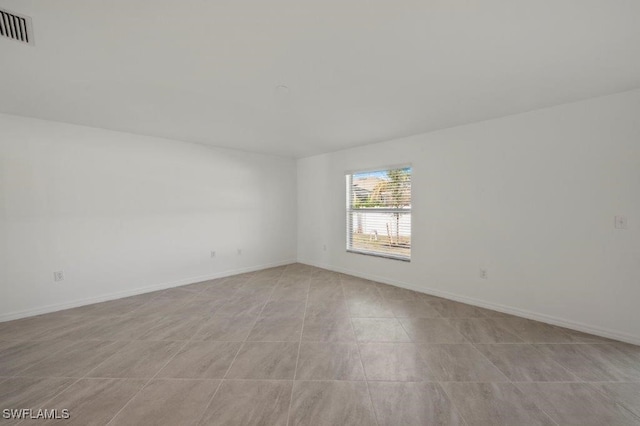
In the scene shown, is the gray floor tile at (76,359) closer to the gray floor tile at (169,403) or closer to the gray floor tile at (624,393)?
the gray floor tile at (169,403)

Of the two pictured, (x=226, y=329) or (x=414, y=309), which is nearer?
(x=226, y=329)

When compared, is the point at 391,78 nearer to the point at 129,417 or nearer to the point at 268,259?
the point at 129,417

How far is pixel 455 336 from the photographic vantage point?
2480 millimetres

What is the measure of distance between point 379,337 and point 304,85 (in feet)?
8.38

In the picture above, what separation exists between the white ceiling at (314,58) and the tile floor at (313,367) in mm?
2429

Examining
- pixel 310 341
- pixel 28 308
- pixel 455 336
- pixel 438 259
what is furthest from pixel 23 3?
pixel 438 259

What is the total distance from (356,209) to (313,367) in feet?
10.4

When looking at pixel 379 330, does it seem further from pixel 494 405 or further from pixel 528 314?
pixel 528 314

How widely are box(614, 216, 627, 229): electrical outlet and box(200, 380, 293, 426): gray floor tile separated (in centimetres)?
345

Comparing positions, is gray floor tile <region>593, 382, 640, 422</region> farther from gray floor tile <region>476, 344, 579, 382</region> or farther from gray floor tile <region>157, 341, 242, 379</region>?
gray floor tile <region>157, 341, 242, 379</region>

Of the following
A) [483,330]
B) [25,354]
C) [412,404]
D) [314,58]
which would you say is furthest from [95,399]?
[483,330]

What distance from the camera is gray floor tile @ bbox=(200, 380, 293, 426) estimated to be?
4.93 feet

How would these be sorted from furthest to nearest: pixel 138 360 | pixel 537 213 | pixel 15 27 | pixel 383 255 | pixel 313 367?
pixel 383 255
pixel 537 213
pixel 138 360
pixel 313 367
pixel 15 27

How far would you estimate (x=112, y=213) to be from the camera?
11.7ft
